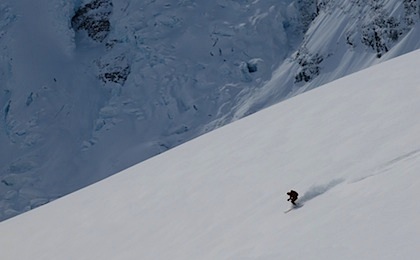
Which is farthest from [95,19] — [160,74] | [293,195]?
[293,195]

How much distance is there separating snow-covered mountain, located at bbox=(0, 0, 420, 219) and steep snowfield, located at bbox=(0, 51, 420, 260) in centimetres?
2933

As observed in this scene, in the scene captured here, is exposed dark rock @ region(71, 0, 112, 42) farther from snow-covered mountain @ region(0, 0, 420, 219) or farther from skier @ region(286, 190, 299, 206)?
skier @ region(286, 190, 299, 206)

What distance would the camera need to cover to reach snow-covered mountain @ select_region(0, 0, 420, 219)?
39938mm

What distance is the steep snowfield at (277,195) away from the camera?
4352 mm

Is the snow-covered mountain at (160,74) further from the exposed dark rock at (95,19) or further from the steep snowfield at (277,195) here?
the steep snowfield at (277,195)

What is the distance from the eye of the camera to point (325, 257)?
397 centimetres

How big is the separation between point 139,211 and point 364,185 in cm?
365

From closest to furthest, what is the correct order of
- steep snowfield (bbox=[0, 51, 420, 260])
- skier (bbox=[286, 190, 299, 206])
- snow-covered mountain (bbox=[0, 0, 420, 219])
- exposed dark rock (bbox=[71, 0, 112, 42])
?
steep snowfield (bbox=[0, 51, 420, 260]) < skier (bbox=[286, 190, 299, 206]) < snow-covered mountain (bbox=[0, 0, 420, 219]) < exposed dark rock (bbox=[71, 0, 112, 42])

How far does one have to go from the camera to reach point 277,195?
593cm

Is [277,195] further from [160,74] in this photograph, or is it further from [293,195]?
[160,74]

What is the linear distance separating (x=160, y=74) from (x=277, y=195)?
35644 millimetres

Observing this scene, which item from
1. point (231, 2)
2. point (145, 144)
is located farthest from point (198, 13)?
point (145, 144)

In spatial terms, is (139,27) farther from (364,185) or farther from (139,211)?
(364,185)

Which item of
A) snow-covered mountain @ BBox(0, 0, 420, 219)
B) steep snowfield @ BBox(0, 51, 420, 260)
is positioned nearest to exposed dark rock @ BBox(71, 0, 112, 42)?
snow-covered mountain @ BBox(0, 0, 420, 219)
